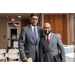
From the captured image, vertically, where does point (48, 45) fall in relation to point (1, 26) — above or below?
below

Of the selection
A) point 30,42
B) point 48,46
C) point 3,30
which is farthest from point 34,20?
point 3,30

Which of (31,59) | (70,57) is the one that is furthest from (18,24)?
(70,57)

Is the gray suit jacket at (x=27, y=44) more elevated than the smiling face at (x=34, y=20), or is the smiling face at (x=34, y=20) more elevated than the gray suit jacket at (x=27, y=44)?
the smiling face at (x=34, y=20)

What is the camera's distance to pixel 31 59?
6.15ft

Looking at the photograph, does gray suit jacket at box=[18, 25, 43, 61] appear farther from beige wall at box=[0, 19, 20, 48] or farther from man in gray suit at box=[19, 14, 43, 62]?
beige wall at box=[0, 19, 20, 48]

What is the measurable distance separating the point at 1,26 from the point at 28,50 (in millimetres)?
1017

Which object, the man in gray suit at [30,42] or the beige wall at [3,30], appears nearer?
the man in gray suit at [30,42]

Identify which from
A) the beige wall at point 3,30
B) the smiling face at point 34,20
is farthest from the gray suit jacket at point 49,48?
the beige wall at point 3,30

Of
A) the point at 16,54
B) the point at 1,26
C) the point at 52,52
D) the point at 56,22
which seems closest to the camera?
the point at 52,52

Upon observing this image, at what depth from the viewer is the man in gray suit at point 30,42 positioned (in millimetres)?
1867

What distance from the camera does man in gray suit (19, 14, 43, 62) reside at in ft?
6.13

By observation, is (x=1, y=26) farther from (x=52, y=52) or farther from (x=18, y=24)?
(x=52, y=52)

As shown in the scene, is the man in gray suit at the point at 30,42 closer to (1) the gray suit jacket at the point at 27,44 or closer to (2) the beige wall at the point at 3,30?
(1) the gray suit jacket at the point at 27,44
